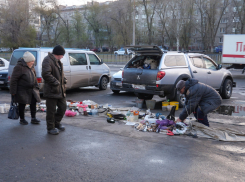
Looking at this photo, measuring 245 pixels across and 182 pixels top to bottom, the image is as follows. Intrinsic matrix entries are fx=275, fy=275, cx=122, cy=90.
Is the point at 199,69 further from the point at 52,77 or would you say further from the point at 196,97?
the point at 52,77

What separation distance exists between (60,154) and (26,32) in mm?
49936

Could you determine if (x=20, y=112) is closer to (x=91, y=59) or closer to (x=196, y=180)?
→ (x=196, y=180)

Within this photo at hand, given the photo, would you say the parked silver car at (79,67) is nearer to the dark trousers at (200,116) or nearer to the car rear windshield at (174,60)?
the car rear windshield at (174,60)

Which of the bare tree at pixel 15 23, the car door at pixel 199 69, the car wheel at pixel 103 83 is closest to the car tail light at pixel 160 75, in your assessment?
the car door at pixel 199 69

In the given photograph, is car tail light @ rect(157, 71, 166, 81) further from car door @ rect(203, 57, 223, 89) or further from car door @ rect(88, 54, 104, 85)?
car door @ rect(88, 54, 104, 85)

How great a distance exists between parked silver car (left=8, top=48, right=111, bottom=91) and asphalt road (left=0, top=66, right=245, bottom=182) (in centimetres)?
458

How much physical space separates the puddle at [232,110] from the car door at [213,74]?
134 cm

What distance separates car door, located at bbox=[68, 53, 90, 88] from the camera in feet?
38.2

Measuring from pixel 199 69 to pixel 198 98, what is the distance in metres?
4.21

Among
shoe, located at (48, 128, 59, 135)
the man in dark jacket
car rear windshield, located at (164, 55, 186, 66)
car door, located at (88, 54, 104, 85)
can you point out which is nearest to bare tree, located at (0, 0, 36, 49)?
car door, located at (88, 54, 104, 85)

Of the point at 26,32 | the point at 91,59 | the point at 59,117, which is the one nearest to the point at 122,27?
the point at 26,32

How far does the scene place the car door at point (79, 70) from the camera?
A: 459 inches

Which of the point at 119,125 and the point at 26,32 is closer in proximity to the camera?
the point at 119,125

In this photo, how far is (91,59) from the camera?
12781 mm
